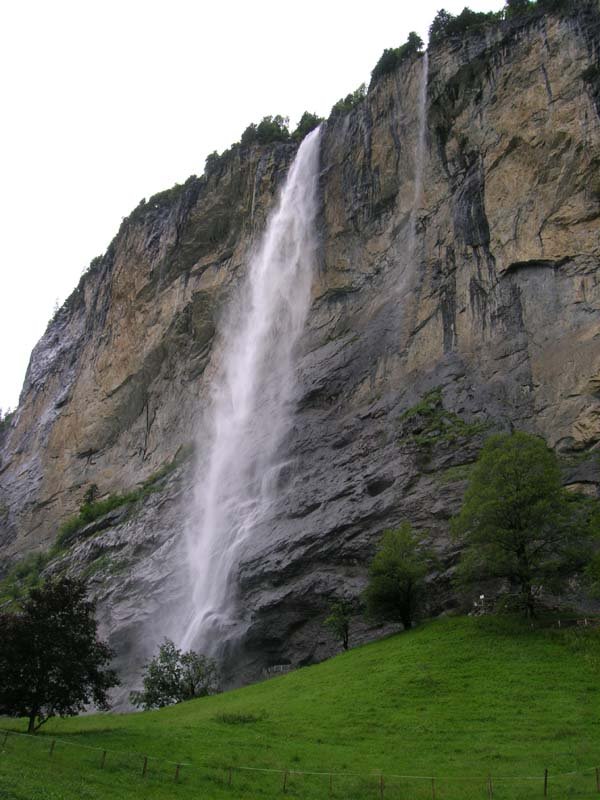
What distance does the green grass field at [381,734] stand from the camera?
1655cm

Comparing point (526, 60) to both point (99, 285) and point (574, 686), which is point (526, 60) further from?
point (99, 285)

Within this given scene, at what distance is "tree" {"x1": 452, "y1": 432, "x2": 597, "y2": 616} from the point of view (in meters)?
28.8

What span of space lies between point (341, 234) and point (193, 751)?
42464 millimetres

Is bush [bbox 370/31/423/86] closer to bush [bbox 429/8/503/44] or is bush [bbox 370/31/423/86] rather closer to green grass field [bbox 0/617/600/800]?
bush [bbox 429/8/503/44]

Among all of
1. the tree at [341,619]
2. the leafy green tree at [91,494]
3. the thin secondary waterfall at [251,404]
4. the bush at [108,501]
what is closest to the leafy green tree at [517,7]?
the thin secondary waterfall at [251,404]

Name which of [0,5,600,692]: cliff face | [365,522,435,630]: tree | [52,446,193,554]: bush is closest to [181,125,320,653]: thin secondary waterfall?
[0,5,600,692]: cliff face

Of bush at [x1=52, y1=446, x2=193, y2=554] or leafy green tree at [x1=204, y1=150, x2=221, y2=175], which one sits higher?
leafy green tree at [x1=204, y1=150, x2=221, y2=175]

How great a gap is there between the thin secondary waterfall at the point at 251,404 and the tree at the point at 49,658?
12.4m

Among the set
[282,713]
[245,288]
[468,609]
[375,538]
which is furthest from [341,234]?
[282,713]

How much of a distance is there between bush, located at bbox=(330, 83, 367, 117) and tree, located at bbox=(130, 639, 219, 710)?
44.8 meters

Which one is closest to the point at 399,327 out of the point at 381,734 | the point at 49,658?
the point at 381,734

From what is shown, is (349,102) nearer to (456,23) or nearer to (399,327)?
(456,23)

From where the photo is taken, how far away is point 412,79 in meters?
53.8

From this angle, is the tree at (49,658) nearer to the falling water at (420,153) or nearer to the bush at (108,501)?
the bush at (108,501)
